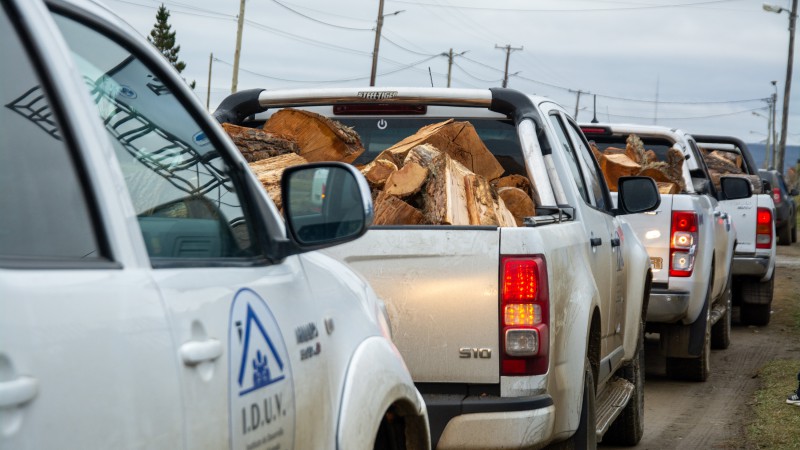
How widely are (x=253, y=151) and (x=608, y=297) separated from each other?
207cm

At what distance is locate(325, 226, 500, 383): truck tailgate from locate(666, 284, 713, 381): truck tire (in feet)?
20.8

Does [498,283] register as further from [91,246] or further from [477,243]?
[91,246]

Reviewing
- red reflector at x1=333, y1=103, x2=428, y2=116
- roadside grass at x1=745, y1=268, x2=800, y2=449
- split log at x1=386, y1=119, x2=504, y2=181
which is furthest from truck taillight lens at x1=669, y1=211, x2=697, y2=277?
red reflector at x1=333, y1=103, x2=428, y2=116

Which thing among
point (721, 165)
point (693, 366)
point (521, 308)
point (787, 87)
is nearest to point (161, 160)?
point (521, 308)

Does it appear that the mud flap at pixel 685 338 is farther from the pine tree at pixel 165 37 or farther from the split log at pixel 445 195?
the pine tree at pixel 165 37

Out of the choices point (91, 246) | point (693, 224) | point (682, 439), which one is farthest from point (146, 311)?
point (693, 224)

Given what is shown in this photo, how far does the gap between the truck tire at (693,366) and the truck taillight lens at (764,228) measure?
179 inches

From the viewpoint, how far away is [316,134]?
21.9 feet

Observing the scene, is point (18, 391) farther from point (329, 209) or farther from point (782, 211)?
point (782, 211)

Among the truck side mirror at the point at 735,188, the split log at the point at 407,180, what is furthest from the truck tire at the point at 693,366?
the split log at the point at 407,180

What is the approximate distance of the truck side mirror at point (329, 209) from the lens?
318 cm

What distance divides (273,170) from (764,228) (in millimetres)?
10656

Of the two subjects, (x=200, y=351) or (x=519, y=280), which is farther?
(x=519, y=280)

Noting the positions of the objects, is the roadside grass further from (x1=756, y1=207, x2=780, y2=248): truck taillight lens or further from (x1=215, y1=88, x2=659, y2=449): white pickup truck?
(x1=756, y1=207, x2=780, y2=248): truck taillight lens
